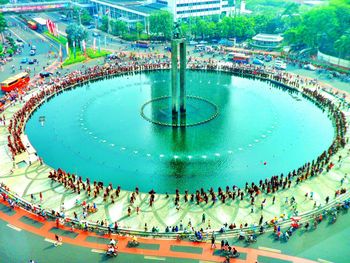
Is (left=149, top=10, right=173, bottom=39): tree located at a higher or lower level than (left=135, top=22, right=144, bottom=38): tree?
higher

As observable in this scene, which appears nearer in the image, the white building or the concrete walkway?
the concrete walkway

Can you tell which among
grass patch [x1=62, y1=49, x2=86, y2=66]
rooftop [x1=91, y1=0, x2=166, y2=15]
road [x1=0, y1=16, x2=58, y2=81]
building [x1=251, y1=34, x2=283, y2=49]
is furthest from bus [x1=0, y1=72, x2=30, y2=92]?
building [x1=251, y1=34, x2=283, y2=49]

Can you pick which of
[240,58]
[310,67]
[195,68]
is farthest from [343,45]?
[195,68]

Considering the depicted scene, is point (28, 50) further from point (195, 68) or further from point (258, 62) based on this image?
point (258, 62)

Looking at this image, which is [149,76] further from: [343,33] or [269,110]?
[343,33]

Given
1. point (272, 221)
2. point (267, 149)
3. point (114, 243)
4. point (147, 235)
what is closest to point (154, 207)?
point (147, 235)

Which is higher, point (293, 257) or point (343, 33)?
point (343, 33)

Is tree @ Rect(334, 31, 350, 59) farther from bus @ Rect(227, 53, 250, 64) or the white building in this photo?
the white building
